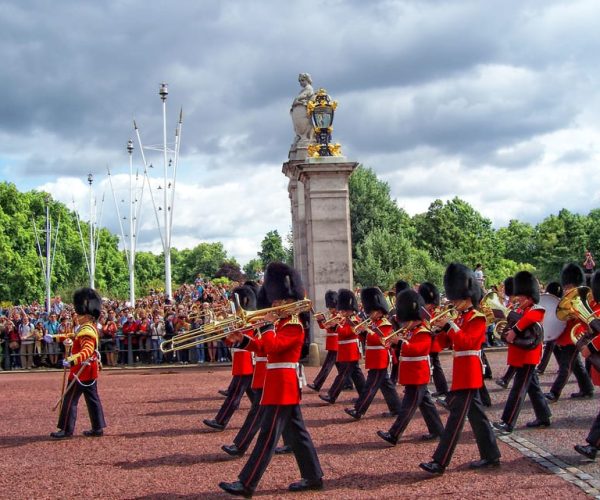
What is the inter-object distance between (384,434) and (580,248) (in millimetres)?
54353

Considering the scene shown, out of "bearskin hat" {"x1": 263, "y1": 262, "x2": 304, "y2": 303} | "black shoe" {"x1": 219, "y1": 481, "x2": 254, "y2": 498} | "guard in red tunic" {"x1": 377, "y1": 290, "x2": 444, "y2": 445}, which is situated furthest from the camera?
"guard in red tunic" {"x1": 377, "y1": 290, "x2": 444, "y2": 445}

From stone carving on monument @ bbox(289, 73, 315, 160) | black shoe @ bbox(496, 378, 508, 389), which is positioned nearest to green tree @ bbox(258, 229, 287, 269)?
stone carving on monument @ bbox(289, 73, 315, 160)

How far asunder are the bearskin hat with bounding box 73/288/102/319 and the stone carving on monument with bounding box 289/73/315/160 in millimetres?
10175

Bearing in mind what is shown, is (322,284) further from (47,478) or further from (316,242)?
(47,478)

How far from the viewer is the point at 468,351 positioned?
6.91 meters

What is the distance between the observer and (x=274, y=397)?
6.26 metres

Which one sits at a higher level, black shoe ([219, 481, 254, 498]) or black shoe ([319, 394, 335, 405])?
black shoe ([319, 394, 335, 405])

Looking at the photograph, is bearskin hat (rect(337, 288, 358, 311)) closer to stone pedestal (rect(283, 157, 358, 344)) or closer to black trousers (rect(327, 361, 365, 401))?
black trousers (rect(327, 361, 365, 401))

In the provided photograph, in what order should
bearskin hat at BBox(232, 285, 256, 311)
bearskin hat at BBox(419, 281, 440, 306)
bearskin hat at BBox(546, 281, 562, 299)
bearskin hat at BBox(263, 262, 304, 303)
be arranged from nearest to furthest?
bearskin hat at BBox(263, 262, 304, 303) → bearskin hat at BBox(232, 285, 256, 311) → bearskin hat at BBox(419, 281, 440, 306) → bearskin hat at BBox(546, 281, 562, 299)

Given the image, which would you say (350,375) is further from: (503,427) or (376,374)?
(503,427)

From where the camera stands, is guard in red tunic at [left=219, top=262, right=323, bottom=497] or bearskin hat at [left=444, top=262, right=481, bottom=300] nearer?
guard in red tunic at [left=219, top=262, right=323, bottom=497]

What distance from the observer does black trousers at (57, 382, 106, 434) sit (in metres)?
9.03

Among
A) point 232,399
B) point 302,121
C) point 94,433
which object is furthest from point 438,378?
point 302,121

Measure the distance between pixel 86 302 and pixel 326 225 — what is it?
7658 mm
